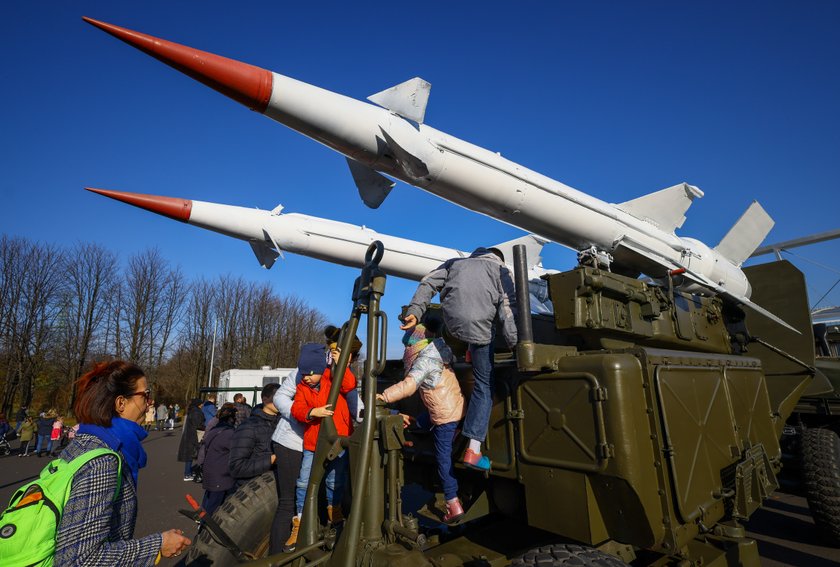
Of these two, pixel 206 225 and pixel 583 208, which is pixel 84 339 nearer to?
pixel 206 225

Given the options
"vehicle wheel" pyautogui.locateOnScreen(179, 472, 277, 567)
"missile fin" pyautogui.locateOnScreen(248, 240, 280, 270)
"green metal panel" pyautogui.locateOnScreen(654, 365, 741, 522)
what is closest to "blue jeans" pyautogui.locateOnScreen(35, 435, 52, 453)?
"missile fin" pyautogui.locateOnScreen(248, 240, 280, 270)

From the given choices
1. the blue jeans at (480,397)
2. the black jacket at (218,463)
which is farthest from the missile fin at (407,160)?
the blue jeans at (480,397)

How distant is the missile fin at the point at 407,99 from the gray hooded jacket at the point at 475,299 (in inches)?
162

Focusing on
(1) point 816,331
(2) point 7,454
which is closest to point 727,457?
(1) point 816,331

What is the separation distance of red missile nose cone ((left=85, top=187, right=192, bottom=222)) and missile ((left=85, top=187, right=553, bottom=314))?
212 millimetres

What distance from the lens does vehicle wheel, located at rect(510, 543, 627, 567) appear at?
6.52 feet

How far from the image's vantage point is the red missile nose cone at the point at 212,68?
4.54m

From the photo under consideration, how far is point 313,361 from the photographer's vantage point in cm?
321

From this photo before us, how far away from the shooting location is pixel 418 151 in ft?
20.3

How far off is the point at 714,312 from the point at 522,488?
2878 millimetres

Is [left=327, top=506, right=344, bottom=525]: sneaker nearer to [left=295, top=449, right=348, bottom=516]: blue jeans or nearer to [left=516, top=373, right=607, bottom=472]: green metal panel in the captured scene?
[left=295, top=449, right=348, bottom=516]: blue jeans

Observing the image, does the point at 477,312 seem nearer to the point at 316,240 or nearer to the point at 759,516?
the point at 759,516

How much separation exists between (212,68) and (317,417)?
403 centimetres

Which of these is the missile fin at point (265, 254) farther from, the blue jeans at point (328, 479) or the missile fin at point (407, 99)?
the blue jeans at point (328, 479)
